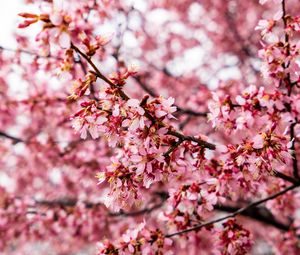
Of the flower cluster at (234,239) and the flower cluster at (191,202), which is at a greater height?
the flower cluster at (191,202)

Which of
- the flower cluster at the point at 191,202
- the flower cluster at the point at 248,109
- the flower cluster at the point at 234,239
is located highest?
the flower cluster at the point at 248,109

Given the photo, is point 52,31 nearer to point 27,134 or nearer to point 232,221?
point 232,221

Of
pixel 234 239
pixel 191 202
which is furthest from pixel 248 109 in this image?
pixel 234 239

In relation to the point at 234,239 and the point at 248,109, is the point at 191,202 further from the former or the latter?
the point at 248,109

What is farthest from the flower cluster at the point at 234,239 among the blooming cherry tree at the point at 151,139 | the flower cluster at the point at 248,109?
the flower cluster at the point at 248,109

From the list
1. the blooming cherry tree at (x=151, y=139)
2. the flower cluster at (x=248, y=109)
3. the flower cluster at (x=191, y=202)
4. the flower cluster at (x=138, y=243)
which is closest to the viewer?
the blooming cherry tree at (x=151, y=139)

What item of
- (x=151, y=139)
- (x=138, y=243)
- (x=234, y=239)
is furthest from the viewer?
(x=234, y=239)

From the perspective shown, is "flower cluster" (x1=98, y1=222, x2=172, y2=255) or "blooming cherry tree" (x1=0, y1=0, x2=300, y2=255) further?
"flower cluster" (x1=98, y1=222, x2=172, y2=255)

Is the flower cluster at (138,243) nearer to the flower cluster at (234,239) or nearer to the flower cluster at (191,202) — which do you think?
the flower cluster at (191,202)

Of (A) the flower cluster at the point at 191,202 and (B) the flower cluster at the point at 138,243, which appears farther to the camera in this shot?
(A) the flower cluster at the point at 191,202

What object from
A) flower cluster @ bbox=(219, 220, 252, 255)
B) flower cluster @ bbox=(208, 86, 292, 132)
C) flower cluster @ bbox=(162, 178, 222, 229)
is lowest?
flower cluster @ bbox=(219, 220, 252, 255)

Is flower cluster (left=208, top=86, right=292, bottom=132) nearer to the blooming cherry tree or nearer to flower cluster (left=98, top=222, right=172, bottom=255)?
the blooming cherry tree

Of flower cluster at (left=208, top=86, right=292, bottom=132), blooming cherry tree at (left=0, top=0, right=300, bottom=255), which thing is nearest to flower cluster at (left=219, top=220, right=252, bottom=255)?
blooming cherry tree at (left=0, top=0, right=300, bottom=255)

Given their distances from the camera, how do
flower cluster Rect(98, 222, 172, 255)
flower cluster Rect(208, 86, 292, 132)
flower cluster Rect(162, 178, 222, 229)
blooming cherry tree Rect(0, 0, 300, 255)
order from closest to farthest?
blooming cherry tree Rect(0, 0, 300, 255), flower cluster Rect(98, 222, 172, 255), flower cluster Rect(208, 86, 292, 132), flower cluster Rect(162, 178, 222, 229)
